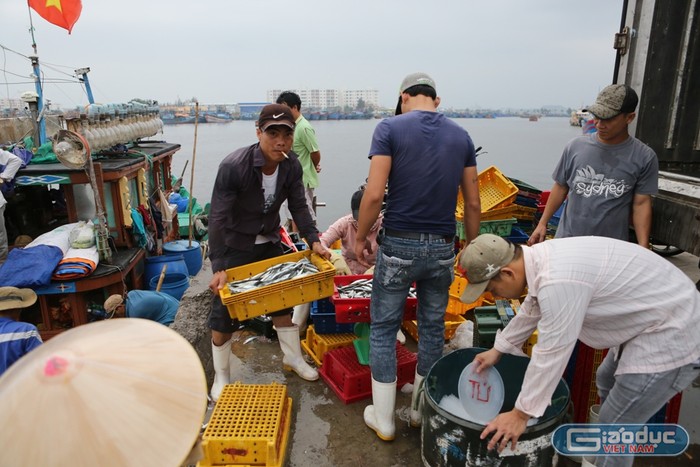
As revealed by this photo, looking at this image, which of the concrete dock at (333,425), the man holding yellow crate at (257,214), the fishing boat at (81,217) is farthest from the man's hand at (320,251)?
the fishing boat at (81,217)

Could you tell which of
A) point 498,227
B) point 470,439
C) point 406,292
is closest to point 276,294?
point 406,292

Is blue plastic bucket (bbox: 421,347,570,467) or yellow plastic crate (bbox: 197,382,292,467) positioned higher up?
blue plastic bucket (bbox: 421,347,570,467)

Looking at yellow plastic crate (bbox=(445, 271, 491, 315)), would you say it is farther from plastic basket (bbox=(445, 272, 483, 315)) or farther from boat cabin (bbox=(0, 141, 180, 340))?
boat cabin (bbox=(0, 141, 180, 340))

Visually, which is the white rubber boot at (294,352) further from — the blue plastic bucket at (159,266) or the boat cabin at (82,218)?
the blue plastic bucket at (159,266)

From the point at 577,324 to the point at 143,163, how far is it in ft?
29.1

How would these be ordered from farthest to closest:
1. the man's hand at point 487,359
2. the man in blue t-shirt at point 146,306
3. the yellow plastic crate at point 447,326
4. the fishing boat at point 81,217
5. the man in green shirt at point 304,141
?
the fishing boat at point 81,217 < the man in blue t-shirt at point 146,306 < the man in green shirt at point 304,141 < the yellow plastic crate at point 447,326 < the man's hand at point 487,359

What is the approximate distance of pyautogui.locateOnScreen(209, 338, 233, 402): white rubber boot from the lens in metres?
3.61

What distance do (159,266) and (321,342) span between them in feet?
18.7

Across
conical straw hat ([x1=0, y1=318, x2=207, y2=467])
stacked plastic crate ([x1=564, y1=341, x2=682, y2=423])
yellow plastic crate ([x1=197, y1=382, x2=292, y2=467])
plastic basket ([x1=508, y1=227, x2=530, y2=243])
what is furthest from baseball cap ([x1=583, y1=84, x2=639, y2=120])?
conical straw hat ([x1=0, y1=318, x2=207, y2=467])

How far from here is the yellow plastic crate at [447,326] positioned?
4.23 m

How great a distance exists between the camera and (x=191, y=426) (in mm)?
1131

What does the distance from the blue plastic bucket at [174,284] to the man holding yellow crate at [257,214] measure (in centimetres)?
486

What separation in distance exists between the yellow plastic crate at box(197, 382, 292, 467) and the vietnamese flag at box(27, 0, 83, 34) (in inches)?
429

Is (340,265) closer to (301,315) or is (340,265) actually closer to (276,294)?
(301,315)
